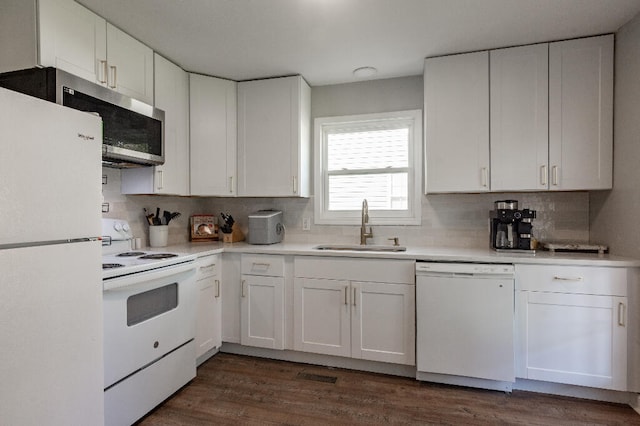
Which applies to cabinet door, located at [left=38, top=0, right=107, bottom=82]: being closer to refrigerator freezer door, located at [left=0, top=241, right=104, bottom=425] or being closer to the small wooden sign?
refrigerator freezer door, located at [left=0, top=241, right=104, bottom=425]

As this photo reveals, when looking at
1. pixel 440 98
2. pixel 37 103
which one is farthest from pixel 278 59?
pixel 37 103

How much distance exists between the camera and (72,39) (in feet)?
6.20

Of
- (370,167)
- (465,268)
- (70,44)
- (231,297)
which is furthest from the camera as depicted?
(370,167)

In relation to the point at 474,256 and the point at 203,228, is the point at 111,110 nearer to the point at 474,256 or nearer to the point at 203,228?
the point at 203,228

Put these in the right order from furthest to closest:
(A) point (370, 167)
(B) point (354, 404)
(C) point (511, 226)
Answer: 1. (A) point (370, 167)
2. (C) point (511, 226)
3. (B) point (354, 404)

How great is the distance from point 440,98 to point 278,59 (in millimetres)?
1288

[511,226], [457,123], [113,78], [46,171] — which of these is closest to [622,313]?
[511,226]

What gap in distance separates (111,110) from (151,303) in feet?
3.84

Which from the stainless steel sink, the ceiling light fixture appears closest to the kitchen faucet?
the stainless steel sink

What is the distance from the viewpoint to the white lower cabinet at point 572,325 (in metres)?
2.07

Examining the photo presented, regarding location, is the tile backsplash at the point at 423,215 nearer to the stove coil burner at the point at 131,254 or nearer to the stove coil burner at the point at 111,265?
the stove coil burner at the point at 131,254

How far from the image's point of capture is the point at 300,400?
2.18m

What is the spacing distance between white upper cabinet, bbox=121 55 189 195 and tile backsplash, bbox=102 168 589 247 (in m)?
0.19

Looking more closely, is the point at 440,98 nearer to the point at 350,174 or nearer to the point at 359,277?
the point at 350,174
